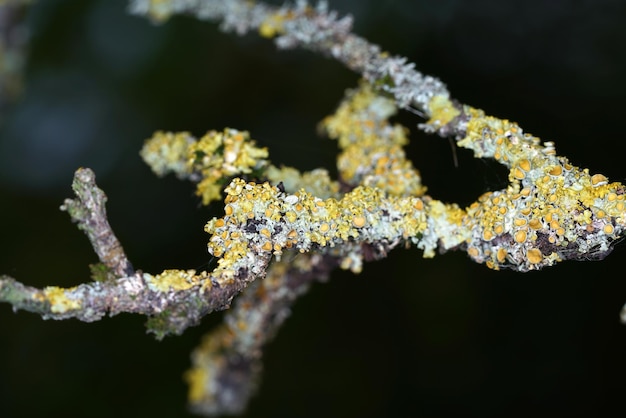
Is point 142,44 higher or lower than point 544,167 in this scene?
higher

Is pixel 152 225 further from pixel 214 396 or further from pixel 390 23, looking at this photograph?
pixel 390 23

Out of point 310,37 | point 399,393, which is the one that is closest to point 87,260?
point 399,393

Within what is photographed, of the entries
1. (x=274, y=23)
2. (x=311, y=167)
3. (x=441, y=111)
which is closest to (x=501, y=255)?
(x=441, y=111)

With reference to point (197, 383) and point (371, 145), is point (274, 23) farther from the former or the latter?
point (197, 383)

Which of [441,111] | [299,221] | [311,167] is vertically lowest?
[299,221]

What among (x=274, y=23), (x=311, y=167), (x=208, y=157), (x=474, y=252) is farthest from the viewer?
(x=311, y=167)

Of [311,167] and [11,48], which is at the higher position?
[311,167]
